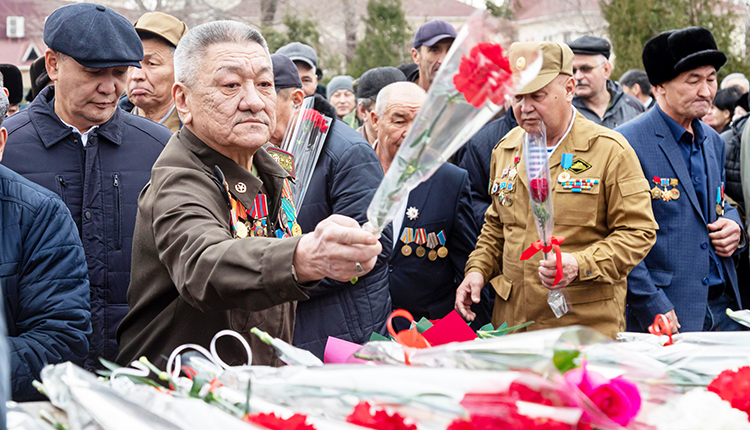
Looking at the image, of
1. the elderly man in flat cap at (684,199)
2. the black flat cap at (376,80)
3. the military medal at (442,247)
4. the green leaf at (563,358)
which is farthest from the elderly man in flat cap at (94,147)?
the elderly man in flat cap at (684,199)

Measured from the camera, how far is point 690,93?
4.02 metres

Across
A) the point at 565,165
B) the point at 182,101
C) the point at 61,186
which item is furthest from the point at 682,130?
the point at 61,186

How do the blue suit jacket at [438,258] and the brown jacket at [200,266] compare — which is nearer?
the brown jacket at [200,266]

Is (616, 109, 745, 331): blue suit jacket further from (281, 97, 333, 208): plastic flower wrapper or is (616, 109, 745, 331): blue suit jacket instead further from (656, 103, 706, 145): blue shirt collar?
(281, 97, 333, 208): plastic flower wrapper

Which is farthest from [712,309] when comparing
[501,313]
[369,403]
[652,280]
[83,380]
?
[83,380]

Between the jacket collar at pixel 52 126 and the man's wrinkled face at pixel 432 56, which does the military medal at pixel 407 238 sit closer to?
the jacket collar at pixel 52 126

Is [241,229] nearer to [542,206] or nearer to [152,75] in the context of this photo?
[542,206]

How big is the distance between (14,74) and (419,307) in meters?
3.42

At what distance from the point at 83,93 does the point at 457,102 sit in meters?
2.13

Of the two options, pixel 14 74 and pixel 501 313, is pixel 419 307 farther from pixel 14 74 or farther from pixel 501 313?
pixel 14 74

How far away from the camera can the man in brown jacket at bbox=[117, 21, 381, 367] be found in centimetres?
171

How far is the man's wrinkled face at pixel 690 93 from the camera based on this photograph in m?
4.01

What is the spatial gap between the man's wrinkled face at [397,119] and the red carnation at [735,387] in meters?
2.57

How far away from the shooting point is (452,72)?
1.53 m
